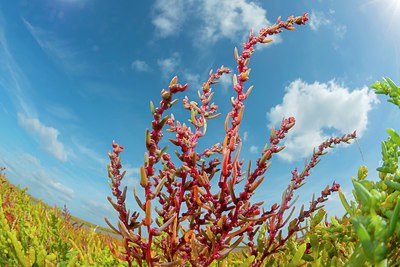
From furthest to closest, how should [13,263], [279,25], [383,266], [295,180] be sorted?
[295,180]
[279,25]
[13,263]
[383,266]

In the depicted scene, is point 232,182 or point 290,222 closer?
point 232,182

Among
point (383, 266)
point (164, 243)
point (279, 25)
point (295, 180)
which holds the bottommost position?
point (164, 243)

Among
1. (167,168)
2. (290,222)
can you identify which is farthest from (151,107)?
(290,222)

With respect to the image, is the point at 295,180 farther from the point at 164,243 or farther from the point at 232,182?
the point at 164,243

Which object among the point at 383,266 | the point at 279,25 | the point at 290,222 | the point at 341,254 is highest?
the point at 279,25

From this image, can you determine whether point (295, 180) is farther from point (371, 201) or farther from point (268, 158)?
point (371, 201)

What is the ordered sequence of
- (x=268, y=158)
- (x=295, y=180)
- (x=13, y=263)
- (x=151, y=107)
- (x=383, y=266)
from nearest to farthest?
1. (x=383, y=266)
2. (x=151, y=107)
3. (x=268, y=158)
4. (x=13, y=263)
5. (x=295, y=180)

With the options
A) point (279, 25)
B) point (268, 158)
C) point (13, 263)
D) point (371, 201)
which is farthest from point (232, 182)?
point (13, 263)

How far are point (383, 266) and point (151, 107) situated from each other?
90cm


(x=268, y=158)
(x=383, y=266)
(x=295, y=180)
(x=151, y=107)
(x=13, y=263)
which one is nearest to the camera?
(x=383, y=266)

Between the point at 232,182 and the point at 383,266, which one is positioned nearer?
the point at 383,266

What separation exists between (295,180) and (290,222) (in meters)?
0.30

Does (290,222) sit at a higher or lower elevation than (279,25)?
lower

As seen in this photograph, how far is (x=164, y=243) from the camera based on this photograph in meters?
1.34
